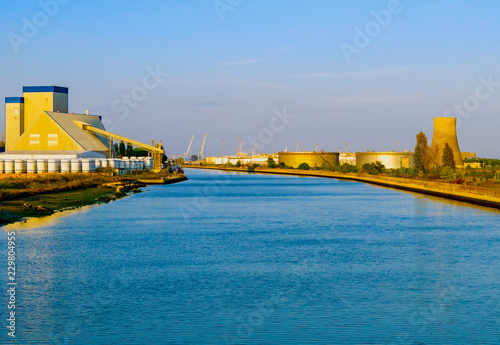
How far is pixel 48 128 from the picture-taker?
11144cm

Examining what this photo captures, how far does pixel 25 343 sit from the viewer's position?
1134 cm

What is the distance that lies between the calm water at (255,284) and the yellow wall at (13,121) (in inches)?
3900

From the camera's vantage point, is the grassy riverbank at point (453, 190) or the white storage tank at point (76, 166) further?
the white storage tank at point (76, 166)

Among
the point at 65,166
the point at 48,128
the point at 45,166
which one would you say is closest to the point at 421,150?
the point at 65,166

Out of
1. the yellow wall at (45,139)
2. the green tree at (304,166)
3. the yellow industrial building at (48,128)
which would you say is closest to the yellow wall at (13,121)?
the yellow industrial building at (48,128)

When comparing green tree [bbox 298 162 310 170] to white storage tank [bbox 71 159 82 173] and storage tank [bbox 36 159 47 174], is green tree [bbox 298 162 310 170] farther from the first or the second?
storage tank [bbox 36 159 47 174]

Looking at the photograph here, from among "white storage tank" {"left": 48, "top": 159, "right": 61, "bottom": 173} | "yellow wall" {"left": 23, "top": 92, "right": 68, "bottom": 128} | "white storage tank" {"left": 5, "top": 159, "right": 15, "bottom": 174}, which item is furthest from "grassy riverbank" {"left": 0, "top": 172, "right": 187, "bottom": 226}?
"yellow wall" {"left": 23, "top": 92, "right": 68, "bottom": 128}

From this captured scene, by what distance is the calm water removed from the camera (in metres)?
12.2

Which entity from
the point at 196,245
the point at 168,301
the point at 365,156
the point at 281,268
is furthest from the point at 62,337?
the point at 365,156

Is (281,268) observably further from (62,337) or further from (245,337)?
(62,337)

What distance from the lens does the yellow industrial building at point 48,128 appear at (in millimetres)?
109875

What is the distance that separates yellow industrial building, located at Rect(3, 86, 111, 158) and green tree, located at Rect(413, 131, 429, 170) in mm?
59860

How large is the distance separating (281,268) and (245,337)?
303 inches

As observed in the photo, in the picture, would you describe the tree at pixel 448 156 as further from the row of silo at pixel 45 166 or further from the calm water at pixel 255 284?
the calm water at pixel 255 284
